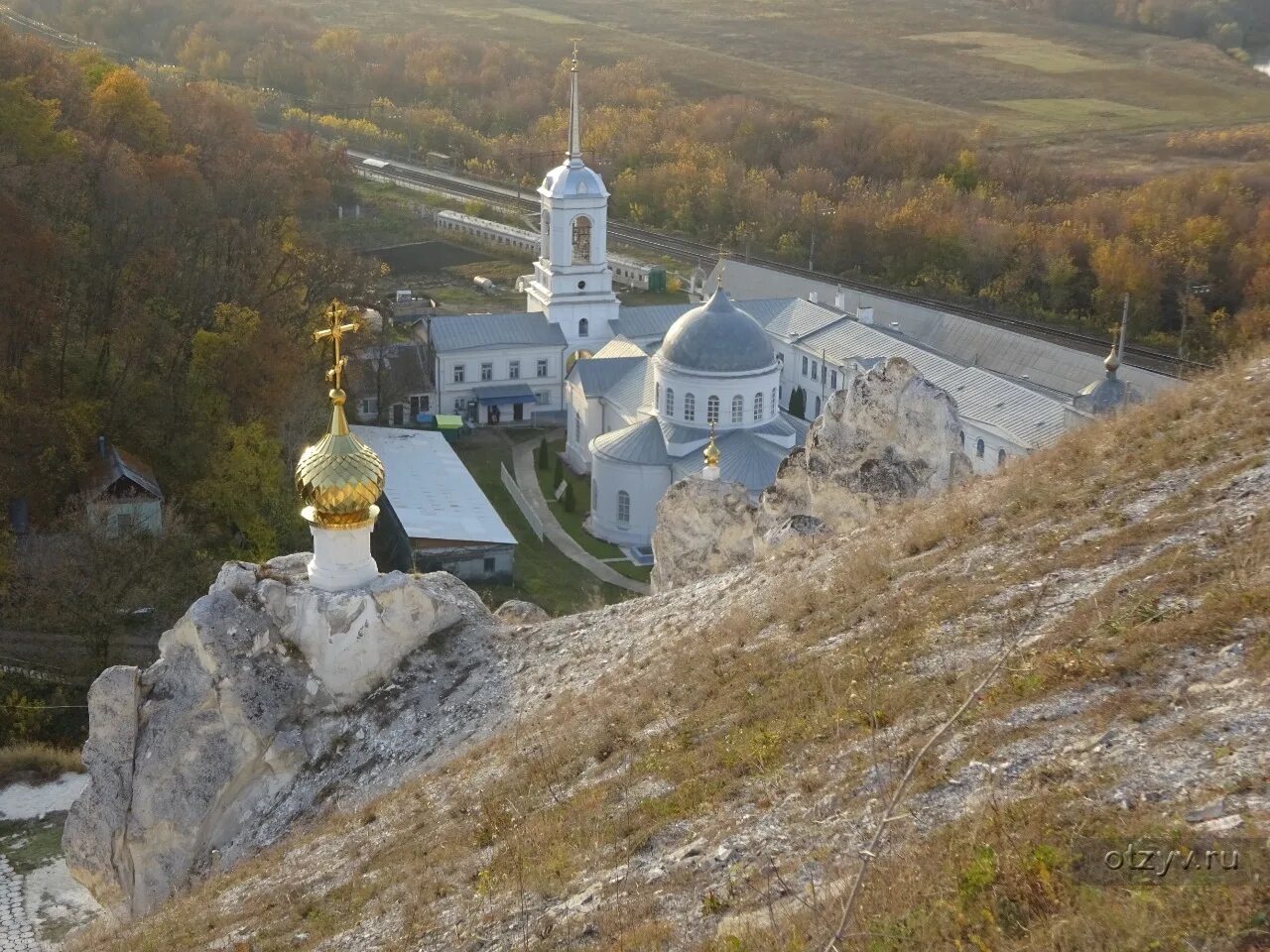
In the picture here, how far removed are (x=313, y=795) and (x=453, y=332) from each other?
3259 centimetres

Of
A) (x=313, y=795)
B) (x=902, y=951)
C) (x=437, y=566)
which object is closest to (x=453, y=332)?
(x=437, y=566)

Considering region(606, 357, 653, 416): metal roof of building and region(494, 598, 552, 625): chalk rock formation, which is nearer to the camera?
region(494, 598, 552, 625): chalk rock formation

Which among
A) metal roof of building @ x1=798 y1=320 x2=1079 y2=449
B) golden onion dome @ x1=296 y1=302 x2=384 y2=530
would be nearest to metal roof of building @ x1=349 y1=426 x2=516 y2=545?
metal roof of building @ x1=798 y1=320 x2=1079 y2=449

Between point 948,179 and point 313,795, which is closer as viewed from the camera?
point 313,795

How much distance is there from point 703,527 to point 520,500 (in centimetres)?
1853

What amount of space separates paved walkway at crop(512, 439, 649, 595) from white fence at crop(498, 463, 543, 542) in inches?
5.0

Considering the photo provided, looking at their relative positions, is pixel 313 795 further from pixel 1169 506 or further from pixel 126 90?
pixel 126 90

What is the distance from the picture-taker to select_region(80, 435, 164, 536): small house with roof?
2792 centimetres

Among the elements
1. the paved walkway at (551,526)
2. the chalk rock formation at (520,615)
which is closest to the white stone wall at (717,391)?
the paved walkway at (551,526)

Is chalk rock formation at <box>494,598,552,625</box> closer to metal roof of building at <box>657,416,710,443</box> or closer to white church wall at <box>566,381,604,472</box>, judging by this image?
metal roof of building at <box>657,416,710,443</box>

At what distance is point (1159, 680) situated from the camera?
8.12 m

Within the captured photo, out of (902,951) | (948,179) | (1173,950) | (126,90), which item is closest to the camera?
(1173,950)

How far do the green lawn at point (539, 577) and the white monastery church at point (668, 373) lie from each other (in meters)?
1.93

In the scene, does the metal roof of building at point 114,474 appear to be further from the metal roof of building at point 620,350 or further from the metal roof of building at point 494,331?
the metal roof of building at point 494,331
